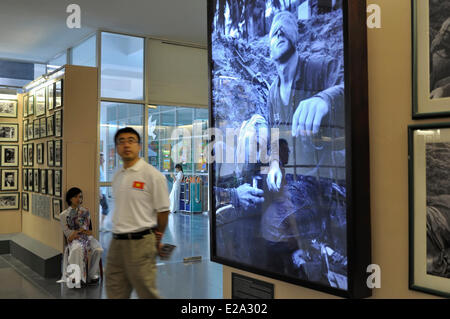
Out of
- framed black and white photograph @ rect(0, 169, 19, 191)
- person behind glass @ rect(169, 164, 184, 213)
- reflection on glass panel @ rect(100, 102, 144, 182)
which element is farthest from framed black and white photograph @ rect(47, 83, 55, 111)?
framed black and white photograph @ rect(0, 169, 19, 191)

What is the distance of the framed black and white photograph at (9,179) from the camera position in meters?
9.80

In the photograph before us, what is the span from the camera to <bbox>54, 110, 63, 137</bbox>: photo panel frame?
7422mm

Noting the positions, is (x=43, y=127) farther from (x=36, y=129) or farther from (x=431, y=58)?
(x=431, y=58)

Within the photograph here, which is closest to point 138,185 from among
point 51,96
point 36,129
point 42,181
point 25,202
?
point 51,96

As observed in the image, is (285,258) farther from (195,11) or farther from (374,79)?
(195,11)

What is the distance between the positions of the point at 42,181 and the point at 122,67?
2.66 metres

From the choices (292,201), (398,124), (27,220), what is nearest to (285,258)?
(292,201)

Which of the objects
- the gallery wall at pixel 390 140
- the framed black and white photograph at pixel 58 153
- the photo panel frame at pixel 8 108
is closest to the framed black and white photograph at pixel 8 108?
the photo panel frame at pixel 8 108

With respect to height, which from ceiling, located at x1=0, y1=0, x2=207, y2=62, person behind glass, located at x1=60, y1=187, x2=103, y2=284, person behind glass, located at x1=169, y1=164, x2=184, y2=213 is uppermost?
ceiling, located at x1=0, y1=0, x2=207, y2=62

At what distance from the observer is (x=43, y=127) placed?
8.34 meters

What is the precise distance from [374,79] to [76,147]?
566cm

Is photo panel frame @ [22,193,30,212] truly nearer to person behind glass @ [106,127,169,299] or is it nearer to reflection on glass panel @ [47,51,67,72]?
reflection on glass panel @ [47,51,67,72]

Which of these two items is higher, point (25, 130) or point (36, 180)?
point (25, 130)

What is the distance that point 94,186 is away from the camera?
7555 millimetres
